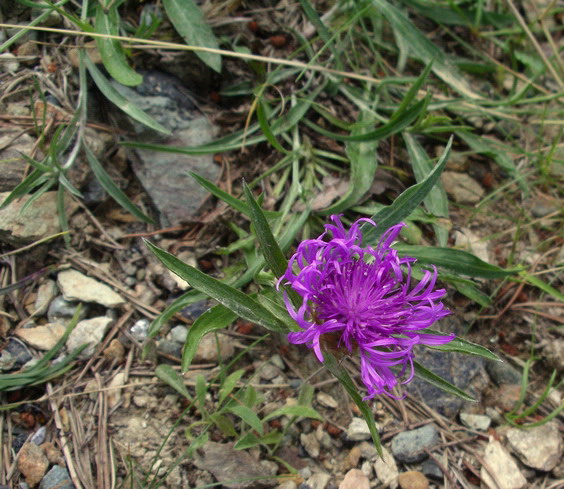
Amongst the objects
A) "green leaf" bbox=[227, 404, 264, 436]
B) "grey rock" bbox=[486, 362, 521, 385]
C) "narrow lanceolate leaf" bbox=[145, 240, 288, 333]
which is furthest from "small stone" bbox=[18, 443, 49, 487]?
"grey rock" bbox=[486, 362, 521, 385]

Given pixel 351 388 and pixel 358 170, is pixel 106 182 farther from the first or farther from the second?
pixel 351 388

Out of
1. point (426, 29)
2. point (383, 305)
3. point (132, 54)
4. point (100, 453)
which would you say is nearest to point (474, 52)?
point (426, 29)

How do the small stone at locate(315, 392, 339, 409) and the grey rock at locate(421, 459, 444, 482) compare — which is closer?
the grey rock at locate(421, 459, 444, 482)

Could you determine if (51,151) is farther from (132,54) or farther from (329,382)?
(329,382)

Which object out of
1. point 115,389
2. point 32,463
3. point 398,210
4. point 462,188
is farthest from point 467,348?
point 32,463

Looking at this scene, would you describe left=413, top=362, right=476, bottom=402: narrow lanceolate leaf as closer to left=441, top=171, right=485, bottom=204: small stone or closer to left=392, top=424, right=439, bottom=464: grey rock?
left=392, top=424, right=439, bottom=464: grey rock

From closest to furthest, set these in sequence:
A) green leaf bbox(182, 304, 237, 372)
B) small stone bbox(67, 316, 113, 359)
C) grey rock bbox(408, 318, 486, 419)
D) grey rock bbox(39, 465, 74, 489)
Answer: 1. green leaf bbox(182, 304, 237, 372)
2. grey rock bbox(39, 465, 74, 489)
3. small stone bbox(67, 316, 113, 359)
4. grey rock bbox(408, 318, 486, 419)
